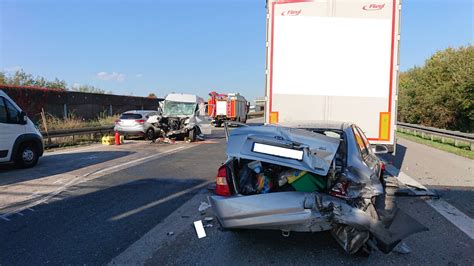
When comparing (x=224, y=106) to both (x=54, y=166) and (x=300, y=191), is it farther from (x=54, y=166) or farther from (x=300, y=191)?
(x=300, y=191)

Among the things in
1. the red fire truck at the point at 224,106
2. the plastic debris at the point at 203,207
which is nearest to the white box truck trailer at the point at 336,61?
the plastic debris at the point at 203,207

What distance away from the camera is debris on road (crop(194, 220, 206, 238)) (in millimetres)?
4856

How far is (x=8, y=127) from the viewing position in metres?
9.28

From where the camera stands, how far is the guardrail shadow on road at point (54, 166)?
8.62 m

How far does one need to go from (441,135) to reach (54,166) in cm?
1716

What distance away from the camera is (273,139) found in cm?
400

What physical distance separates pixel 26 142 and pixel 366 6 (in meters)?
8.79

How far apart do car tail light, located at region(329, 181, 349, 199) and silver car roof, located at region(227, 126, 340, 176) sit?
327mm

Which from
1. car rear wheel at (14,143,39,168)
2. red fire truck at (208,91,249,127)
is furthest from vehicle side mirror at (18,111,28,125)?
red fire truck at (208,91,249,127)

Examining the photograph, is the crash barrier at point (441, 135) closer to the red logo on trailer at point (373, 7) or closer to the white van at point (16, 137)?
the red logo on trailer at point (373, 7)

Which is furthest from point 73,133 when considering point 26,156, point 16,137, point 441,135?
point 441,135

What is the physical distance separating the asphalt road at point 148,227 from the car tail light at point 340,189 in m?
0.72

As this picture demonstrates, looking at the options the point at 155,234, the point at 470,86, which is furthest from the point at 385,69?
the point at 470,86

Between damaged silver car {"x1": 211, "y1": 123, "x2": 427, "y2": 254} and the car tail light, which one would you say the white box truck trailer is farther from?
the car tail light
